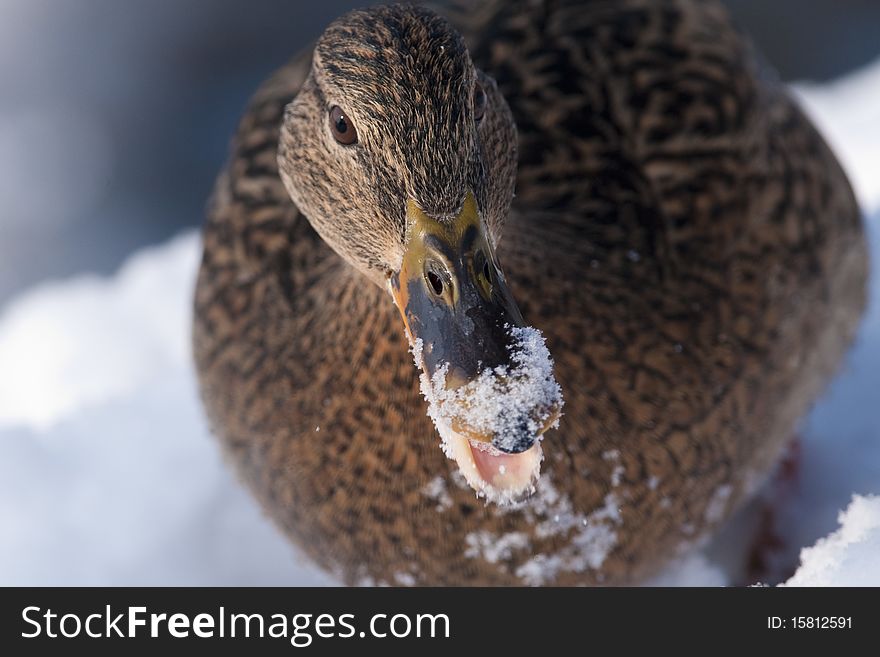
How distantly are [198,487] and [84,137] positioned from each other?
1.70 m

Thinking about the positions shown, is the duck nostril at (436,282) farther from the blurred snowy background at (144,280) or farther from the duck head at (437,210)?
the blurred snowy background at (144,280)

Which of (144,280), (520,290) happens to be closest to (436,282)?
(520,290)

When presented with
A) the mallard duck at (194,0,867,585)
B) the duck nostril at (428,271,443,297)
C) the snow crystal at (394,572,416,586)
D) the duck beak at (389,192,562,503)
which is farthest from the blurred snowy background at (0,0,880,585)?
the duck nostril at (428,271,443,297)

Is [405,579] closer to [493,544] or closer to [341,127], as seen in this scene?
[493,544]

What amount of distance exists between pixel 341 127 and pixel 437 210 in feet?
0.81

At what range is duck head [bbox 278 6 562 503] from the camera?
150 centimetres

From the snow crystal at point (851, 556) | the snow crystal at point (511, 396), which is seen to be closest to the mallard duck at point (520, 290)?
the snow crystal at point (511, 396)

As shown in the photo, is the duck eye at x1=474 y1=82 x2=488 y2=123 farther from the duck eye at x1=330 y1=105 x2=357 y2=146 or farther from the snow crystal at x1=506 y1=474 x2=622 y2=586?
the snow crystal at x1=506 y1=474 x2=622 y2=586

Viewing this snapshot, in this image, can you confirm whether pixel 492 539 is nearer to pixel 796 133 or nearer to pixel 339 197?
pixel 339 197
